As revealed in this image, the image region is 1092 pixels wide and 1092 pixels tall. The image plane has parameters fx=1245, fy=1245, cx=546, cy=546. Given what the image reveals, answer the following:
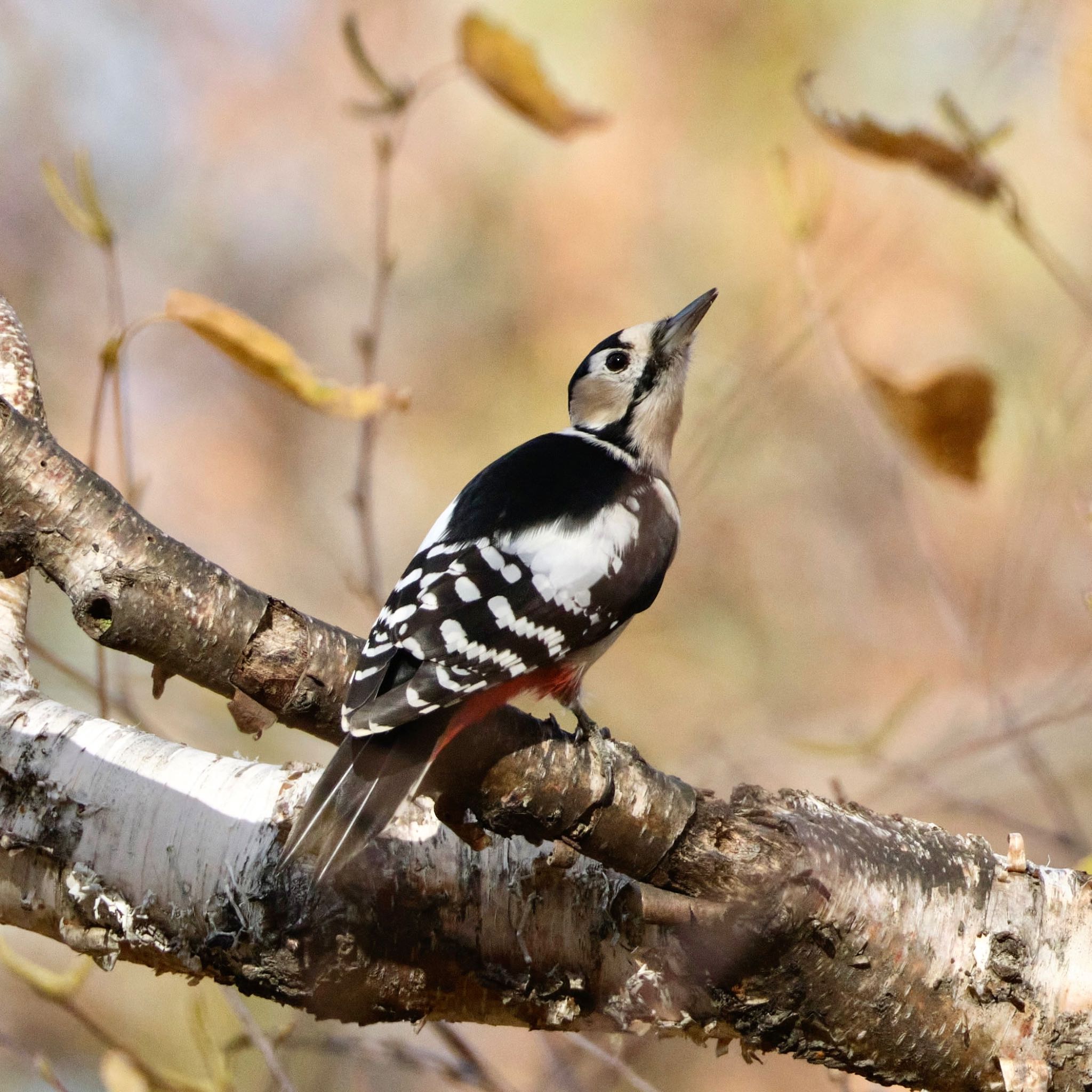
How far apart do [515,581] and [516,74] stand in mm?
960

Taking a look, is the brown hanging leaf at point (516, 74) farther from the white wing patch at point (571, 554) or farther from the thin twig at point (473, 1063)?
the thin twig at point (473, 1063)

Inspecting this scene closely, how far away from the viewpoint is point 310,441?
23.0 ft

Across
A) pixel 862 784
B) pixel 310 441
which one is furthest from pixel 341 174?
pixel 862 784

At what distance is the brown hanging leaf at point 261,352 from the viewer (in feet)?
6.81

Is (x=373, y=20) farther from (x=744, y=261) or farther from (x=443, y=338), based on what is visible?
(x=744, y=261)

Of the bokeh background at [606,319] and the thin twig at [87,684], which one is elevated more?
the bokeh background at [606,319]

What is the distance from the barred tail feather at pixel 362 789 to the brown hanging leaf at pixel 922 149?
1216 mm

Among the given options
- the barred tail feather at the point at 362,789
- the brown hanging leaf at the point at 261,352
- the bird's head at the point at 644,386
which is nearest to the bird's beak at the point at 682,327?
the bird's head at the point at 644,386

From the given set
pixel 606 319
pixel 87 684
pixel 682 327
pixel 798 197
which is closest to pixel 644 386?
pixel 682 327

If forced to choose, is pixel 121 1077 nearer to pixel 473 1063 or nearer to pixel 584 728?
pixel 473 1063

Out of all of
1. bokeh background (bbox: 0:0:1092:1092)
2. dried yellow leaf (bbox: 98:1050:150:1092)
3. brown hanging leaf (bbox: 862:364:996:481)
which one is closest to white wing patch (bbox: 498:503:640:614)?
brown hanging leaf (bbox: 862:364:996:481)

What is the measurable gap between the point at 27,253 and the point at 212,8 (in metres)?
1.93

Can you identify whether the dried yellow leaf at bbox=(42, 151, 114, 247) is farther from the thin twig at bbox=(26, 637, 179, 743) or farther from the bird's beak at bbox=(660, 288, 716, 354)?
the bird's beak at bbox=(660, 288, 716, 354)

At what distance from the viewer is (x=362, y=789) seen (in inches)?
74.3
